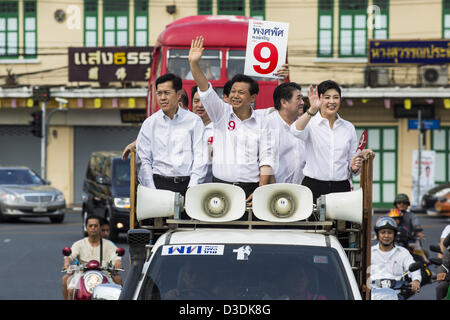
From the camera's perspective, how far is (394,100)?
3712 cm

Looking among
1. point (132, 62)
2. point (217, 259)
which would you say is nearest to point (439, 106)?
point (132, 62)

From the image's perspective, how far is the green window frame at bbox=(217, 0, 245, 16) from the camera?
37.8 meters

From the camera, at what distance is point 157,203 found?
7078mm

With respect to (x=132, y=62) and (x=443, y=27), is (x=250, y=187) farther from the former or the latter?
(x=443, y=27)

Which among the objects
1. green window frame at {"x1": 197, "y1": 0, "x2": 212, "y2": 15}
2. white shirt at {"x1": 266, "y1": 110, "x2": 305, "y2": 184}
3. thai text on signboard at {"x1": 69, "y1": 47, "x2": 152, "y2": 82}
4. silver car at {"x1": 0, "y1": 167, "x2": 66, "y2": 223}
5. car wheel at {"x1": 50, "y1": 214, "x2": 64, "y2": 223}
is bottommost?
car wheel at {"x1": 50, "y1": 214, "x2": 64, "y2": 223}

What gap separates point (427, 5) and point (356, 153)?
1197 inches

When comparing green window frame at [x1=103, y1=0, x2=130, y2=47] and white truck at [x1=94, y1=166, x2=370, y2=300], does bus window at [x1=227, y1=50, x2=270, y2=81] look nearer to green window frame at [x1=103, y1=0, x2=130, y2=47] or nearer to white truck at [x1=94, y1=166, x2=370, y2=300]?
white truck at [x1=94, y1=166, x2=370, y2=300]

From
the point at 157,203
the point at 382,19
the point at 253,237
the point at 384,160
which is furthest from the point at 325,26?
the point at 253,237

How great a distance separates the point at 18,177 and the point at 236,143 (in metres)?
21.0

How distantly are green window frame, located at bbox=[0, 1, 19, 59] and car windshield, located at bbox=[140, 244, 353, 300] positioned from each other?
109 ft

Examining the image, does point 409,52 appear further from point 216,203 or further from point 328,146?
point 216,203

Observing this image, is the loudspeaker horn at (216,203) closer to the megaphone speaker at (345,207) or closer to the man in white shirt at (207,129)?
the megaphone speaker at (345,207)

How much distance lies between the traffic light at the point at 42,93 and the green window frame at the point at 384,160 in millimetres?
11243

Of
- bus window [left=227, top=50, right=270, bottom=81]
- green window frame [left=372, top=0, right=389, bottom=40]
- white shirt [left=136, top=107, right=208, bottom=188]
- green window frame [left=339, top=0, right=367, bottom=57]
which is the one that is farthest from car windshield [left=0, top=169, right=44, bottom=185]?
white shirt [left=136, top=107, right=208, bottom=188]
